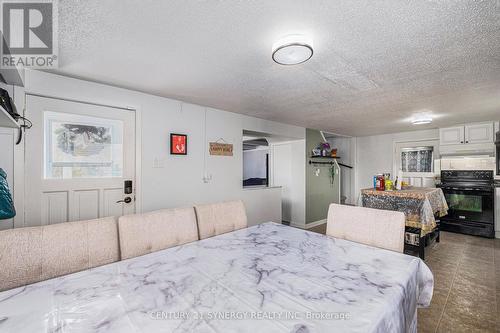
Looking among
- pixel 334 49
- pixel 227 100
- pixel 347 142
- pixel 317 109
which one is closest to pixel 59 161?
pixel 227 100

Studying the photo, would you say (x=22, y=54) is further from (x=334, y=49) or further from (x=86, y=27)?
(x=334, y=49)

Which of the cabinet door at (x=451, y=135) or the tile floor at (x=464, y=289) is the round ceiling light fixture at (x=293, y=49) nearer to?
the tile floor at (x=464, y=289)

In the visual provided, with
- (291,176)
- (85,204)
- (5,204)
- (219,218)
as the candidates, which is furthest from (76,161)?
(291,176)

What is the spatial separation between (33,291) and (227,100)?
249 cm

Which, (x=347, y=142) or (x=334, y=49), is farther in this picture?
(x=347, y=142)

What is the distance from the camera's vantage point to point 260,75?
214 cm

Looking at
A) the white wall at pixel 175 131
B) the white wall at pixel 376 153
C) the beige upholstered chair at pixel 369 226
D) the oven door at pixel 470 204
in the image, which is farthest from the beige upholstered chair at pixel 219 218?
the white wall at pixel 376 153

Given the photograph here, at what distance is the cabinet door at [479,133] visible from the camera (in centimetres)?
401

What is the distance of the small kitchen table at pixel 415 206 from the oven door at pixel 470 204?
1162 mm

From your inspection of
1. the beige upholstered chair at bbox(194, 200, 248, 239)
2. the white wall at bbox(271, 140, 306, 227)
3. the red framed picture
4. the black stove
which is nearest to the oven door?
the black stove

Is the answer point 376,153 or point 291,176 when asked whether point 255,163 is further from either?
point 376,153

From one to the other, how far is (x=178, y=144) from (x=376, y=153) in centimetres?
509

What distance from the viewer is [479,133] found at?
13.5 ft

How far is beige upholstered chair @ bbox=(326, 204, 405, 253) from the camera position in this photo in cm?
151
